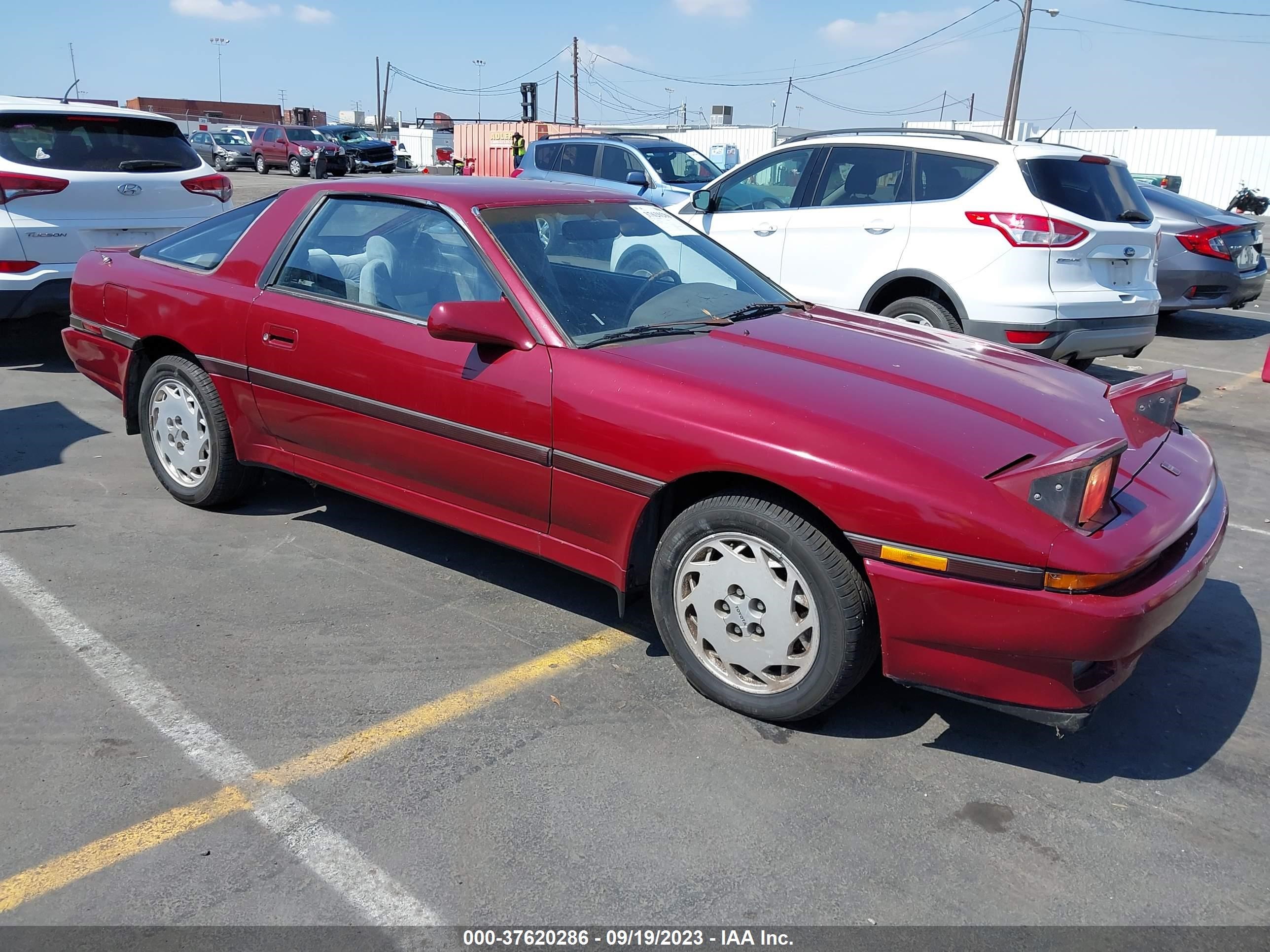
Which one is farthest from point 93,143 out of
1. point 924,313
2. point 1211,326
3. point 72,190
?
point 1211,326

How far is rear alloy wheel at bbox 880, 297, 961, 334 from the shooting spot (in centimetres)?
680

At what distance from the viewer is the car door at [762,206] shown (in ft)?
25.4

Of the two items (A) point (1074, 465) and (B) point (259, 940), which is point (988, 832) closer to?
(A) point (1074, 465)

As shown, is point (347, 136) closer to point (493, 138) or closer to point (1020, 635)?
point (493, 138)

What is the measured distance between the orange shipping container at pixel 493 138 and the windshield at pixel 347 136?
10.8ft

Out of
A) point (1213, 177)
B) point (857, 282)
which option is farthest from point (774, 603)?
point (1213, 177)

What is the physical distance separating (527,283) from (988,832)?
89.7 inches

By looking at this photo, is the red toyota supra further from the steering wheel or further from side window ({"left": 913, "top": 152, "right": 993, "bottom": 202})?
side window ({"left": 913, "top": 152, "right": 993, "bottom": 202})

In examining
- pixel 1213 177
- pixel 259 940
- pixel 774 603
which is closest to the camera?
pixel 259 940

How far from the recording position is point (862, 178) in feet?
24.2

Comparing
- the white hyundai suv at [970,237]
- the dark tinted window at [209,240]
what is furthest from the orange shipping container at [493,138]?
the dark tinted window at [209,240]

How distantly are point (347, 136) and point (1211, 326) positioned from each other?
30909 millimetres

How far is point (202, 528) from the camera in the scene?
4.71m

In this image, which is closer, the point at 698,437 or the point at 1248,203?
the point at 698,437
